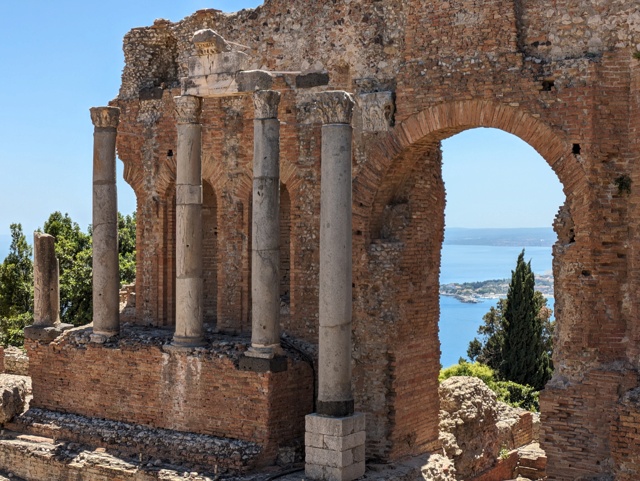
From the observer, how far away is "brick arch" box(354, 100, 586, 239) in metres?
13.9

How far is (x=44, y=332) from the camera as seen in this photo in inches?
733

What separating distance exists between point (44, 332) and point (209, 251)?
3.62m

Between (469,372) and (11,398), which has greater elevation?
(11,398)

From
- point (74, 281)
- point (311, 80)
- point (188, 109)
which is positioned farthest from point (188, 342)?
point (74, 281)

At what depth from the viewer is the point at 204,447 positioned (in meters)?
15.6

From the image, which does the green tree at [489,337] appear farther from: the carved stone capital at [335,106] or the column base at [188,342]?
the carved stone capital at [335,106]

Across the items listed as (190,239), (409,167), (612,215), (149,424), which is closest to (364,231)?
(409,167)

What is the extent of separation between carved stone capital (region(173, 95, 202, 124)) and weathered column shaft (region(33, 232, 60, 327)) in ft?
14.8

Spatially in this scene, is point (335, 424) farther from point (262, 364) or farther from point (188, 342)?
point (188, 342)

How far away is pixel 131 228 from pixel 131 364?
20.3m

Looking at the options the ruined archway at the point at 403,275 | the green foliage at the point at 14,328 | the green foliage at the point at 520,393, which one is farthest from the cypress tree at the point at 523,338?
the green foliage at the point at 14,328

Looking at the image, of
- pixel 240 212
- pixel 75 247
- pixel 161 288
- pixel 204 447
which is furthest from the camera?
pixel 75 247

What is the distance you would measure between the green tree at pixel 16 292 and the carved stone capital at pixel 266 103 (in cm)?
2020

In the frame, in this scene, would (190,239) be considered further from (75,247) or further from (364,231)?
(75,247)
